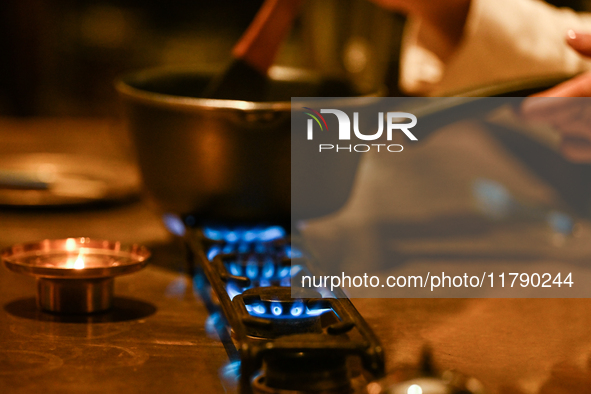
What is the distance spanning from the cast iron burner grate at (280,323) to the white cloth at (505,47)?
414mm

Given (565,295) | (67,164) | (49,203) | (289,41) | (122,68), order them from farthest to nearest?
(122,68), (289,41), (67,164), (49,203), (565,295)

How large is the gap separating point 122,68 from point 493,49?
6.54 ft

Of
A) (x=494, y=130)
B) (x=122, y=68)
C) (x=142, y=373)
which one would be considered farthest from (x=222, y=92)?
(x=122, y=68)

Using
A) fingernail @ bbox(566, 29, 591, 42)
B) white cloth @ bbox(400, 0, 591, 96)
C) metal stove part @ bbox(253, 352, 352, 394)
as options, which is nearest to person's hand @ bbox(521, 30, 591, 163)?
fingernail @ bbox(566, 29, 591, 42)

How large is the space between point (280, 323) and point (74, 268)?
164 mm

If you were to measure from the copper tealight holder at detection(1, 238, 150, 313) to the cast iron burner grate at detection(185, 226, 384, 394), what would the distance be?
0.23 feet

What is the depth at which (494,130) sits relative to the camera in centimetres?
111

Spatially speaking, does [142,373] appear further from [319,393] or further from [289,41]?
[289,41]

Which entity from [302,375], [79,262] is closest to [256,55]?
[79,262]

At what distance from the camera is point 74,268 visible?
504 mm

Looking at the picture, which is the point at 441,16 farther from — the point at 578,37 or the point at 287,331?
the point at 287,331

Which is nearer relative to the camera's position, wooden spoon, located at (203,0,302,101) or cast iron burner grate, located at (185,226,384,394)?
cast iron burner grate, located at (185,226,384,394)

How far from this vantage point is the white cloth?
2.90 ft

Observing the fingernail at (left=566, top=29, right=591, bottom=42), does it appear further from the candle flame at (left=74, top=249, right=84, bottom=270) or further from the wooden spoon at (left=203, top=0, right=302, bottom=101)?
the candle flame at (left=74, top=249, right=84, bottom=270)
